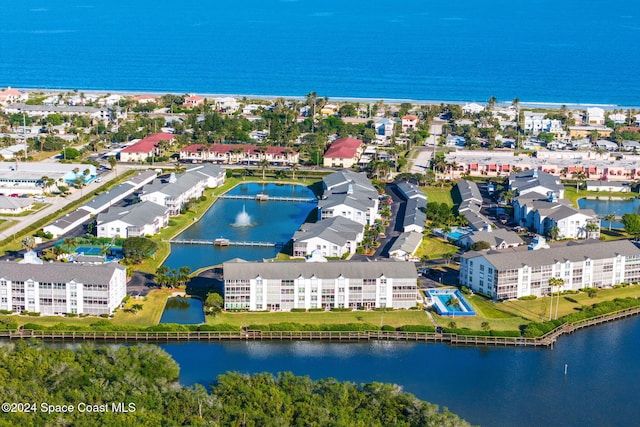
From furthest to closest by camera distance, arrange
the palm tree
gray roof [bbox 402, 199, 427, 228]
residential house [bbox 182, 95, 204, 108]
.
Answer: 1. residential house [bbox 182, 95, 204, 108]
2. the palm tree
3. gray roof [bbox 402, 199, 427, 228]

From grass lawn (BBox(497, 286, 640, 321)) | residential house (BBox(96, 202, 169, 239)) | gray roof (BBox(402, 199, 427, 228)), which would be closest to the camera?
grass lawn (BBox(497, 286, 640, 321))

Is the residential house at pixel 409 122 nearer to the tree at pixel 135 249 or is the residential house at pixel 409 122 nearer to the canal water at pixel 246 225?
the canal water at pixel 246 225

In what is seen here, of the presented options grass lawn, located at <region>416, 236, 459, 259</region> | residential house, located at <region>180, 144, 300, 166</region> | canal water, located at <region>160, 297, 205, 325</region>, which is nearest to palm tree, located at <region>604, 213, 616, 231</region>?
grass lawn, located at <region>416, 236, 459, 259</region>

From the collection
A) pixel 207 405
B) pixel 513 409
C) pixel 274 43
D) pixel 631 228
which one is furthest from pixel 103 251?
pixel 274 43

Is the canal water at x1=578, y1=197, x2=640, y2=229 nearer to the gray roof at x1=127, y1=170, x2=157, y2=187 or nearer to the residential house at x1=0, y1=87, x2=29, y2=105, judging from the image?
the gray roof at x1=127, y1=170, x2=157, y2=187

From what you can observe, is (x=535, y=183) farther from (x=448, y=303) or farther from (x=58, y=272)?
(x=58, y=272)

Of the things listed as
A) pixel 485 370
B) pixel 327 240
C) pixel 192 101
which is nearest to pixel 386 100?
pixel 192 101
